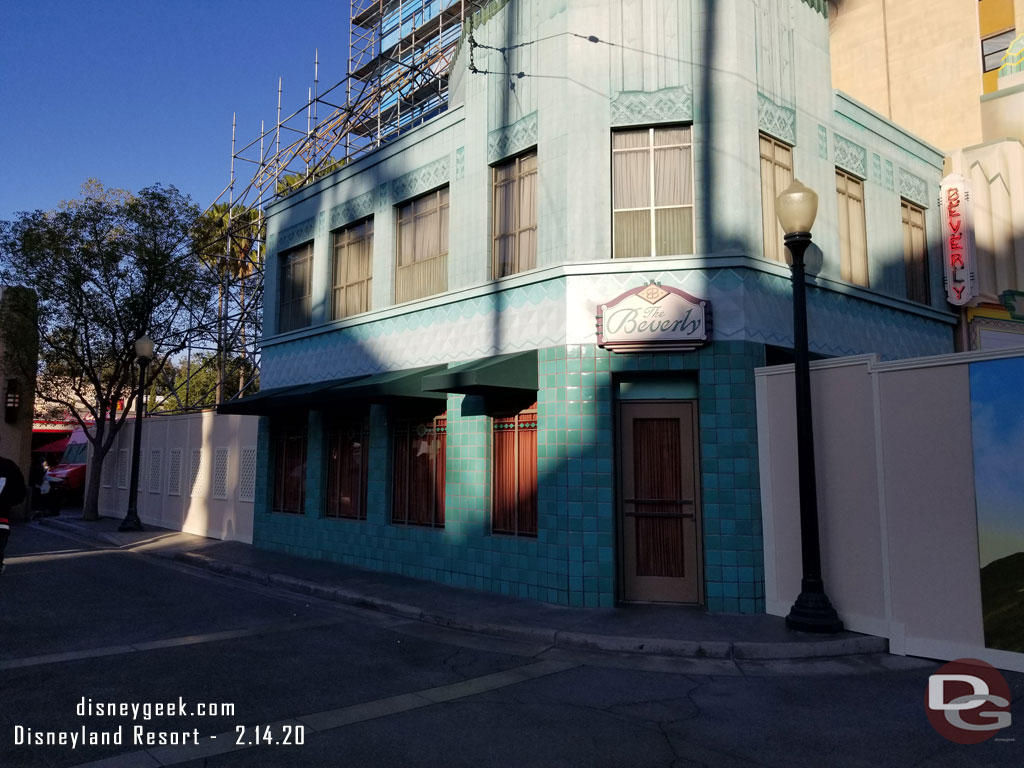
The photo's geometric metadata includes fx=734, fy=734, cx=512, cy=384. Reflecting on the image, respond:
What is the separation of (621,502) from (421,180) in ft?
22.4

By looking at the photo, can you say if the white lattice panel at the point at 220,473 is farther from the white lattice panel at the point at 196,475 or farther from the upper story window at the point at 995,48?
the upper story window at the point at 995,48

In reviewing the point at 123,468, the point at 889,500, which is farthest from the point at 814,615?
the point at 123,468

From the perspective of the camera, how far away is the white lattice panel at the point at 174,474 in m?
20.0

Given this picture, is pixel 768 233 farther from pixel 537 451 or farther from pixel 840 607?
pixel 840 607

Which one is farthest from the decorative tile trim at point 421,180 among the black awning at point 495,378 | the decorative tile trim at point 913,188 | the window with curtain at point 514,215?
the decorative tile trim at point 913,188

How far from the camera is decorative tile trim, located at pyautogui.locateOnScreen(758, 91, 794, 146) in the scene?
10.4 meters

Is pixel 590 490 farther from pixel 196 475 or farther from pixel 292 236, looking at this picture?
pixel 196 475

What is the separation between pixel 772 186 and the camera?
10.5 m

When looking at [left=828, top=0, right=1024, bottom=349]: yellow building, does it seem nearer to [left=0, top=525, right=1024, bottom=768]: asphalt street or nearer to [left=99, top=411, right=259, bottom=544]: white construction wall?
[left=0, top=525, right=1024, bottom=768]: asphalt street

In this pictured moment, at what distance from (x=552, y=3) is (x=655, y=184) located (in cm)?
317

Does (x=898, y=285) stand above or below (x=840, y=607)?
above

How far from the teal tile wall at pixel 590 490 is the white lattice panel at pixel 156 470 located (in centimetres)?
1341

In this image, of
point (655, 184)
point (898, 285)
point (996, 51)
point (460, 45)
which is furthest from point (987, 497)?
point (996, 51)

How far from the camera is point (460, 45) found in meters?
13.4
